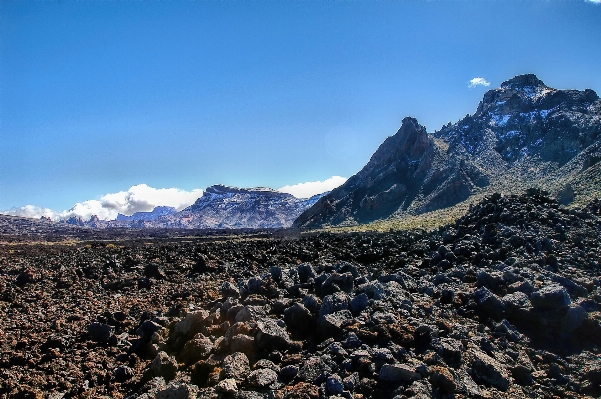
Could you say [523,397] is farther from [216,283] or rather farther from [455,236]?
[455,236]

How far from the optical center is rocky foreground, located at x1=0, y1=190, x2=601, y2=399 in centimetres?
660

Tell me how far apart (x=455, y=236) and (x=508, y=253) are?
556 cm

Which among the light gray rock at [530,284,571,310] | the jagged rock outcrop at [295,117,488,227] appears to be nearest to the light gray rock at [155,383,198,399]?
the light gray rock at [530,284,571,310]

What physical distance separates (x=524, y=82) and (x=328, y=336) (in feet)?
442

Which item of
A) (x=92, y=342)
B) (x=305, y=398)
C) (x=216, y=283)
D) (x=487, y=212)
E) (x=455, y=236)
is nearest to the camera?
(x=305, y=398)

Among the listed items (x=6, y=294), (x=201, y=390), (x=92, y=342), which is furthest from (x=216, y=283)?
(x=201, y=390)

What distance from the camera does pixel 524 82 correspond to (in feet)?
387

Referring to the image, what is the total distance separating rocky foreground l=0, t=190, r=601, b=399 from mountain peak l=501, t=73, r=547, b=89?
122m

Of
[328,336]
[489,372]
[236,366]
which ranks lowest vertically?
[489,372]

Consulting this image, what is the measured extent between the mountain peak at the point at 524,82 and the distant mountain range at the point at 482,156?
10.8 inches

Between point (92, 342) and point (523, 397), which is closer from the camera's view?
point (523, 397)

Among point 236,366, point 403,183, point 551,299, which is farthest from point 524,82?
point 236,366

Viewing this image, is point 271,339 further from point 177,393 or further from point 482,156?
point 482,156

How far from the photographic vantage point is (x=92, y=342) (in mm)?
9586
